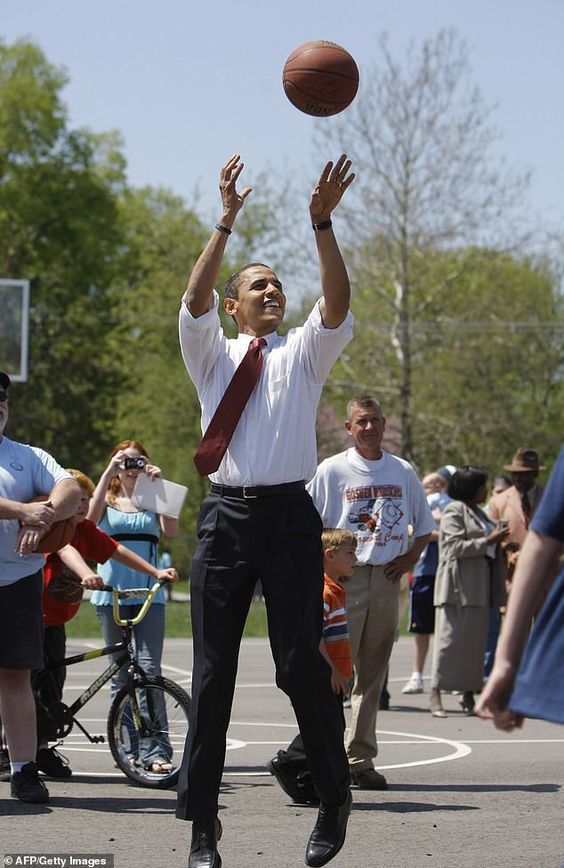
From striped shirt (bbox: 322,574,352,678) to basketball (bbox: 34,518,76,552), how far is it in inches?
57.1

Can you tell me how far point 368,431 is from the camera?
10102 millimetres

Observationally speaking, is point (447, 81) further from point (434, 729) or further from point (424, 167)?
point (434, 729)

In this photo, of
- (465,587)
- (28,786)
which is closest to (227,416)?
(28,786)

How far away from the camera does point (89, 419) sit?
53375 millimetres

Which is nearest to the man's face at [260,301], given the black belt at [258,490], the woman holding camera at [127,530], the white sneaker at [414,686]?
the black belt at [258,490]

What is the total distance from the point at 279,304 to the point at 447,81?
32.9 metres

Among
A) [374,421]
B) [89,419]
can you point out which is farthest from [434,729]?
[89,419]

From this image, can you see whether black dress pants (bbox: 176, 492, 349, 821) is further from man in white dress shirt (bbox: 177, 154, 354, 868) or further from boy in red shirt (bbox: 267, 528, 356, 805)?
boy in red shirt (bbox: 267, 528, 356, 805)

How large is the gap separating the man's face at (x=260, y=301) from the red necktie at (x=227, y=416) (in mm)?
263

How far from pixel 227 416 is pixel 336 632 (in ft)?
8.40

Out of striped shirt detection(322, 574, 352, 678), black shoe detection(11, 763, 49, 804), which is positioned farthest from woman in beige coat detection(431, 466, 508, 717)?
black shoe detection(11, 763, 49, 804)

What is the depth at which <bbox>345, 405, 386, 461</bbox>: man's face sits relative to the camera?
10094 millimetres

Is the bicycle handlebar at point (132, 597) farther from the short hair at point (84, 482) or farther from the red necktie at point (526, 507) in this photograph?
the red necktie at point (526, 507)

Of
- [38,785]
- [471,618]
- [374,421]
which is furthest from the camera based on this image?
[471,618]
